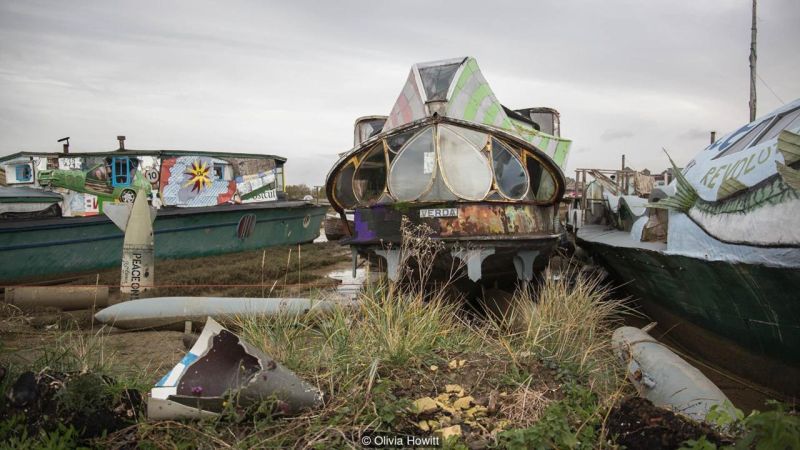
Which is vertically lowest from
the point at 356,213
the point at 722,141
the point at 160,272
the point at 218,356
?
the point at 160,272

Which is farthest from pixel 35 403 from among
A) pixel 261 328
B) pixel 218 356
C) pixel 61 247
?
pixel 61 247

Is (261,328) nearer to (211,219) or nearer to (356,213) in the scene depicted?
(356,213)

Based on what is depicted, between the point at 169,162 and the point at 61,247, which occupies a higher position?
the point at 169,162

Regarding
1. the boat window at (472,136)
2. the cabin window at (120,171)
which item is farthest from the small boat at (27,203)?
the boat window at (472,136)

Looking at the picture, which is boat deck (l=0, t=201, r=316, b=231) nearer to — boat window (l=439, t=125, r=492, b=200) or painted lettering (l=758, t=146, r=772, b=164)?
boat window (l=439, t=125, r=492, b=200)

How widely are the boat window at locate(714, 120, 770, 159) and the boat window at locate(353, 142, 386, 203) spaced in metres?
4.56

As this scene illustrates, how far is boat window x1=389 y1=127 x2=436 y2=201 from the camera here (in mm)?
8234

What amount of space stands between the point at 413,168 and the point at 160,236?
998 cm

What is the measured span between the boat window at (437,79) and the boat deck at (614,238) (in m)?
3.80

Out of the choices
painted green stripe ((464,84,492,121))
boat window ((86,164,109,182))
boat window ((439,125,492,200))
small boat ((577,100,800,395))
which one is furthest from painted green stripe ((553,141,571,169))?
boat window ((86,164,109,182))

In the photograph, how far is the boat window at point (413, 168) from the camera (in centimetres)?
823

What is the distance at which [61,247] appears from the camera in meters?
13.5

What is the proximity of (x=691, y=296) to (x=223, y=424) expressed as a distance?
579 centimetres

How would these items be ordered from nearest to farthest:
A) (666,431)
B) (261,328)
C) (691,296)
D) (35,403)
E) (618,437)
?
(666,431)
(618,437)
(35,403)
(261,328)
(691,296)
